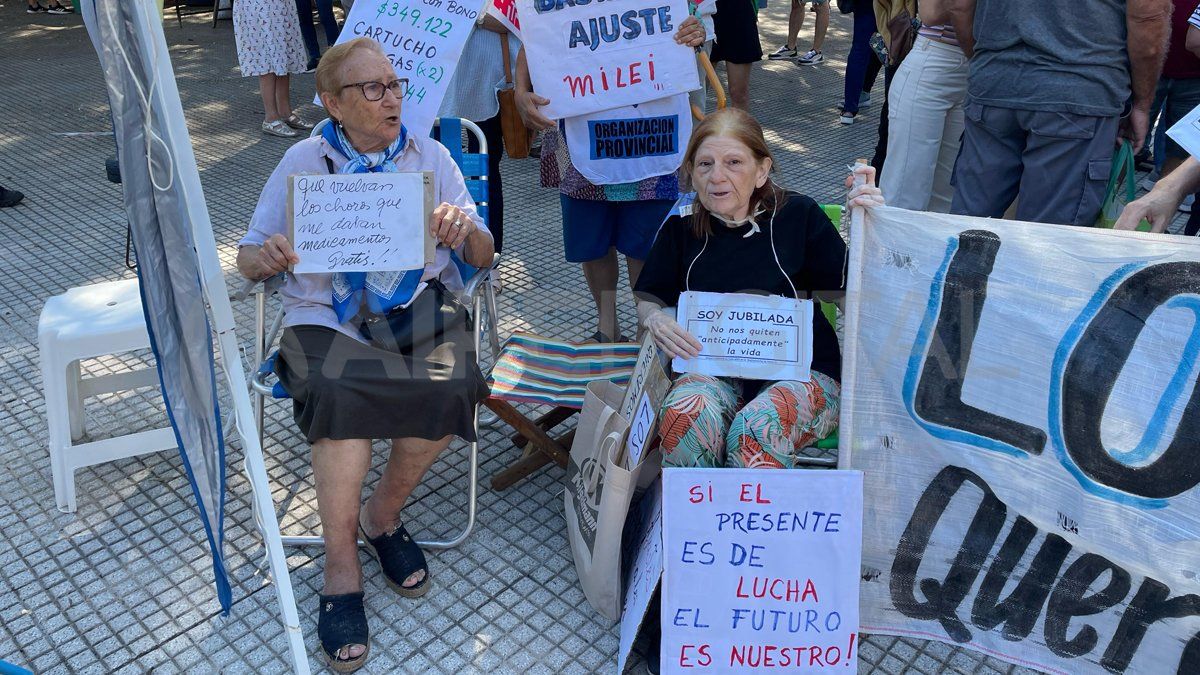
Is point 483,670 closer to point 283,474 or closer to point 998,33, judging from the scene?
point 283,474

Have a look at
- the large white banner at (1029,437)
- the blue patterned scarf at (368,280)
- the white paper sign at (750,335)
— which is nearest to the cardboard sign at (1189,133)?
the large white banner at (1029,437)

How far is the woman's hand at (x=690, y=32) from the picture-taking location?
3.57 meters

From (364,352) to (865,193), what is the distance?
57.2 inches

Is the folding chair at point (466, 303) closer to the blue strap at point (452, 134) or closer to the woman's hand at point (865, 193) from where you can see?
the blue strap at point (452, 134)

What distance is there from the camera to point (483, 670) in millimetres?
2609

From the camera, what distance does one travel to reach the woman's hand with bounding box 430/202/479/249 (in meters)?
2.87

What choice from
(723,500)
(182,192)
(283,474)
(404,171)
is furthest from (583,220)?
(182,192)

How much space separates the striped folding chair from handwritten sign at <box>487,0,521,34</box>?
4.57 ft

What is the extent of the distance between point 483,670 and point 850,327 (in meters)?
1.31

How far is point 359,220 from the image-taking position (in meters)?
2.80

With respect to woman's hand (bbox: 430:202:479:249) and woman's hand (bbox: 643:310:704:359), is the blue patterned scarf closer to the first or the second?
woman's hand (bbox: 430:202:479:249)

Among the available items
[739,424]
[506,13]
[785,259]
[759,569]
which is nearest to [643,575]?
[759,569]

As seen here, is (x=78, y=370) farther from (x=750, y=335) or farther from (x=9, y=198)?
(x=9, y=198)

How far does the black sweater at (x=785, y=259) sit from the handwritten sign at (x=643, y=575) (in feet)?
2.06
